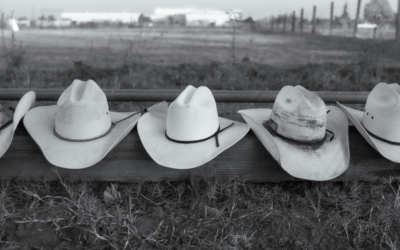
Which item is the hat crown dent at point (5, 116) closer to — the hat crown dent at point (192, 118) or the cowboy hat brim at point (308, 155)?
the hat crown dent at point (192, 118)

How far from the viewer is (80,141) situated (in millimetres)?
2311

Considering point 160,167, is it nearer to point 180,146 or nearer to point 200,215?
point 180,146

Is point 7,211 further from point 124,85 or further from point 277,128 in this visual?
point 124,85

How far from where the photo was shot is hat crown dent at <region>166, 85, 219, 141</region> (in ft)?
7.28

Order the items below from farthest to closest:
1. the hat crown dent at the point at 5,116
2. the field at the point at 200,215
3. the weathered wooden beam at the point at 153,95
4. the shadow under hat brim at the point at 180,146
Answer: the weathered wooden beam at the point at 153,95, the hat crown dent at the point at 5,116, the shadow under hat brim at the point at 180,146, the field at the point at 200,215

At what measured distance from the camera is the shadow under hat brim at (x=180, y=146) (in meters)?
2.20

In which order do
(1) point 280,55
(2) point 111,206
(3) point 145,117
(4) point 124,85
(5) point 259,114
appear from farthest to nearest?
1. (1) point 280,55
2. (4) point 124,85
3. (5) point 259,114
4. (3) point 145,117
5. (2) point 111,206

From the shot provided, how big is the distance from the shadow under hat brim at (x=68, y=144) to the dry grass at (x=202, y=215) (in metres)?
0.20

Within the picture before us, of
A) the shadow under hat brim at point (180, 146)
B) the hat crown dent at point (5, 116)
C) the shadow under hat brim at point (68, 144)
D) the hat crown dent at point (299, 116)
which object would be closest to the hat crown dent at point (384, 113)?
the hat crown dent at point (299, 116)

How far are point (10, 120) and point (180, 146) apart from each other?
1115 mm

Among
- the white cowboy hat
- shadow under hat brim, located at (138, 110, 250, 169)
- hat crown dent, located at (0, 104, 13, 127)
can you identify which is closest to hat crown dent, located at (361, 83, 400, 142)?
shadow under hat brim, located at (138, 110, 250, 169)

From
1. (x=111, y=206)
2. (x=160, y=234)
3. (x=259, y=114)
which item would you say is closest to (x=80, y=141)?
(x=111, y=206)

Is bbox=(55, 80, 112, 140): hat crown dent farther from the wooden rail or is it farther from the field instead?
the field

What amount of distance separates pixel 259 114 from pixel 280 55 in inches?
388
